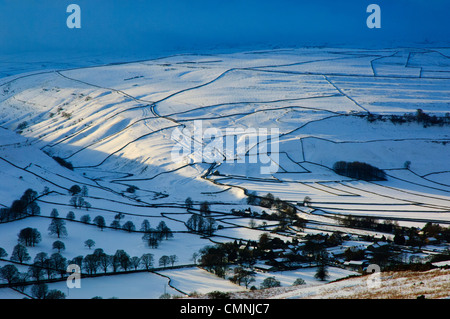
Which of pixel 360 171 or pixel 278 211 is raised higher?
pixel 360 171

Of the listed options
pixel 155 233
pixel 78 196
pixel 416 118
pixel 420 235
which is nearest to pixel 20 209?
pixel 78 196

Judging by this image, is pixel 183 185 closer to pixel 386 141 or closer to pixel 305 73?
pixel 386 141

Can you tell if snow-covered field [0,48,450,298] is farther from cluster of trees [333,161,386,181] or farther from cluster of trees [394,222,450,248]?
cluster of trees [394,222,450,248]

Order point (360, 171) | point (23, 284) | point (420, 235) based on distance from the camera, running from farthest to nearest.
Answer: point (360, 171)
point (420, 235)
point (23, 284)

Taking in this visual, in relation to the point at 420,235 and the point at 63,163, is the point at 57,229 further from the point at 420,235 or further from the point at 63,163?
the point at 63,163

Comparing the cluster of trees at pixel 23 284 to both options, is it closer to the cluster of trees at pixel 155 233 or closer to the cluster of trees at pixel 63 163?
the cluster of trees at pixel 155 233

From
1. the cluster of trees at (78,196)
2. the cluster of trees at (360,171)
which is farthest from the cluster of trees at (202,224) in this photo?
the cluster of trees at (360,171)

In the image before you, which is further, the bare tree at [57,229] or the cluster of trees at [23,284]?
the bare tree at [57,229]

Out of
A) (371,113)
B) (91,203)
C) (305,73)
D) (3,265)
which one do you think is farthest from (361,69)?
(3,265)
